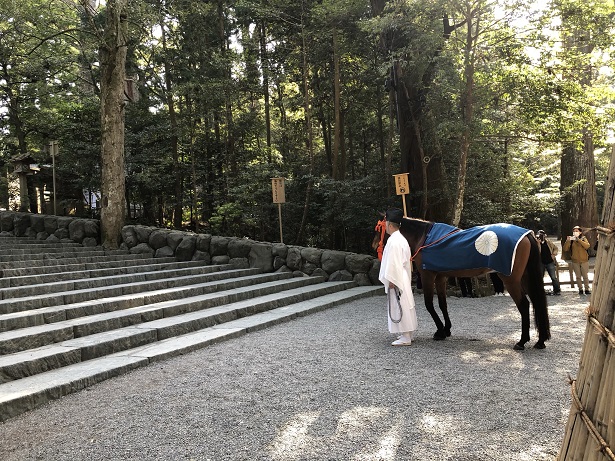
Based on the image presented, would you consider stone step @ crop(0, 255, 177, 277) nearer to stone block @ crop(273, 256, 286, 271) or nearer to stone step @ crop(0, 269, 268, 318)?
stone step @ crop(0, 269, 268, 318)

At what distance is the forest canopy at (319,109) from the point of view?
376 inches

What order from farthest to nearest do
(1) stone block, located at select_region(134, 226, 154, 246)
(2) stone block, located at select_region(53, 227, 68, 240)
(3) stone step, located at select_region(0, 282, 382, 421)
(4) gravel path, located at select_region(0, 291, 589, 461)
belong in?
1. (2) stone block, located at select_region(53, 227, 68, 240)
2. (1) stone block, located at select_region(134, 226, 154, 246)
3. (3) stone step, located at select_region(0, 282, 382, 421)
4. (4) gravel path, located at select_region(0, 291, 589, 461)

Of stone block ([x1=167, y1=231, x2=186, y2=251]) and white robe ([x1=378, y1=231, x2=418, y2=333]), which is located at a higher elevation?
stone block ([x1=167, y1=231, x2=186, y2=251])

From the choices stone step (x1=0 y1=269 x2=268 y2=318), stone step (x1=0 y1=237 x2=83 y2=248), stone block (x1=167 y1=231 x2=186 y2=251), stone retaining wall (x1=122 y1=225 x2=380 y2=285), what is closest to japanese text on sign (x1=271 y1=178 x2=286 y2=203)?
stone retaining wall (x1=122 y1=225 x2=380 y2=285)

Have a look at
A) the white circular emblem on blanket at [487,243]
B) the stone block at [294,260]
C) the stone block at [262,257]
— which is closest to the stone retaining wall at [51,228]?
the stone block at [262,257]

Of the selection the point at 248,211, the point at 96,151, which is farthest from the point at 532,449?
the point at 96,151

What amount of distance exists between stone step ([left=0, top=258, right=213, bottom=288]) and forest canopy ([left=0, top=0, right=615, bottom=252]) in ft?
11.6

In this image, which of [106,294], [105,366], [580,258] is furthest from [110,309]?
[580,258]

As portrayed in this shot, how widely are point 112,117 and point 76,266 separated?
450 cm

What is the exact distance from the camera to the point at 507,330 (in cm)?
603

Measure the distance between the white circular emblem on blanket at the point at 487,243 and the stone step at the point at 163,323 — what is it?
368cm

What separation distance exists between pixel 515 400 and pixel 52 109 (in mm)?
17521

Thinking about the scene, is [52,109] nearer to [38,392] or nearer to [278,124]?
[278,124]

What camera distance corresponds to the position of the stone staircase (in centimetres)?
421
